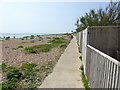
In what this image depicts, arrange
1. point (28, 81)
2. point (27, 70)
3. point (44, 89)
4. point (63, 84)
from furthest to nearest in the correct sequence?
point (27, 70), point (28, 81), point (63, 84), point (44, 89)

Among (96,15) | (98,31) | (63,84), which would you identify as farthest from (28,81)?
(96,15)

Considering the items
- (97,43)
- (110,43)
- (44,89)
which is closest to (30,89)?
(44,89)

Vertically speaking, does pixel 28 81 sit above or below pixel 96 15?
below

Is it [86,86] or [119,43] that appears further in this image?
[119,43]

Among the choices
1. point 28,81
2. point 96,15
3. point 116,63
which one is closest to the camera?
point 116,63

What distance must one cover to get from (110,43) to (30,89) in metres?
3.56

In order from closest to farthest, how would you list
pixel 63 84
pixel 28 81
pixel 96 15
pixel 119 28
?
pixel 63 84, pixel 28 81, pixel 119 28, pixel 96 15

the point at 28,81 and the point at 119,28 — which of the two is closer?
the point at 28,81

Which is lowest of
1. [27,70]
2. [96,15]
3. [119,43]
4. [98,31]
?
[27,70]

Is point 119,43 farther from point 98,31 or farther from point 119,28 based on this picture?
point 98,31

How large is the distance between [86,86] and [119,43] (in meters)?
2.65

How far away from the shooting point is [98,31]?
6.18 meters

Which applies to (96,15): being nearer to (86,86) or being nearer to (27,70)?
(27,70)

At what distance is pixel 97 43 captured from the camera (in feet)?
20.4
